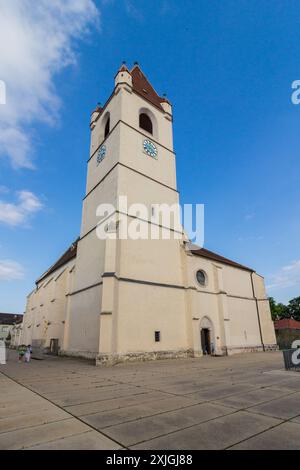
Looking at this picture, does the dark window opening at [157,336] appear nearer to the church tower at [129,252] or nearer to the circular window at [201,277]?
the church tower at [129,252]

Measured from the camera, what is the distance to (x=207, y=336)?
72.3 ft

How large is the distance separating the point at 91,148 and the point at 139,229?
12.4m

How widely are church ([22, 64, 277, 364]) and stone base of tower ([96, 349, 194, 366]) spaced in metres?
0.06

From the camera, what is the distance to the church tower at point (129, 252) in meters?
15.9

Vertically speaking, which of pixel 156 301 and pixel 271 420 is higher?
pixel 156 301

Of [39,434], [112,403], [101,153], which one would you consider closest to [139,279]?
[112,403]

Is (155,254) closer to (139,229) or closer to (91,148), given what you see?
(139,229)

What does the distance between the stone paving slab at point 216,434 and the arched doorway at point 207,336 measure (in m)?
18.3

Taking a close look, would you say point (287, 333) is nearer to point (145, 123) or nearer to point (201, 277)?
point (201, 277)

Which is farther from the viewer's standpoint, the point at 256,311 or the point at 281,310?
the point at 281,310

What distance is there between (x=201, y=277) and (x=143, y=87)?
20461 millimetres

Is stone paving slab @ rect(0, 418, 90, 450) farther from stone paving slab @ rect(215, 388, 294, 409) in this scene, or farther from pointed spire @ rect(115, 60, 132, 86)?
pointed spire @ rect(115, 60, 132, 86)

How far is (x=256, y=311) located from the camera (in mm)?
28328
